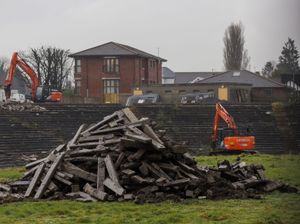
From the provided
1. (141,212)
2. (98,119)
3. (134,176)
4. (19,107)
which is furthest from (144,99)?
(141,212)

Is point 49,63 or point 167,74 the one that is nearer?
point 49,63

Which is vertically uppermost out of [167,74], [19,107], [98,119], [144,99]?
[167,74]

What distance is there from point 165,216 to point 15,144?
83.5ft

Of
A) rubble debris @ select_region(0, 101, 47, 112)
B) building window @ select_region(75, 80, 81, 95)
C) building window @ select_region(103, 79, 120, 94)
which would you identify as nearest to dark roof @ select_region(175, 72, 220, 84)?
building window @ select_region(103, 79, 120, 94)

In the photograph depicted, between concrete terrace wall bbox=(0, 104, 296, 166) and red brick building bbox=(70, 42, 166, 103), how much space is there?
27.6 m

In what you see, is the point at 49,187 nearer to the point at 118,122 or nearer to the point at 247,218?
the point at 118,122

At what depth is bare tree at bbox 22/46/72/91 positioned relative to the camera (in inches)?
3169

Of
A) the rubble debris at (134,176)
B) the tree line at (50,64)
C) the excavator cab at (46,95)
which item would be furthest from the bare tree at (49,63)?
the rubble debris at (134,176)

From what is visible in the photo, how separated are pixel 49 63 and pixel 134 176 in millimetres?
69684

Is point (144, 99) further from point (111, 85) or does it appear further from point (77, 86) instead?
point (77, 86)

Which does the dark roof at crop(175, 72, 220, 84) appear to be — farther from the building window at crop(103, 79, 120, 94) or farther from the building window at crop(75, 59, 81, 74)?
the building window at crop(103, 79, 120, 94)

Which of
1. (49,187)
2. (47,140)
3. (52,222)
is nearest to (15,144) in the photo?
(47,140)

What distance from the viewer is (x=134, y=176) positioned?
13359 mm

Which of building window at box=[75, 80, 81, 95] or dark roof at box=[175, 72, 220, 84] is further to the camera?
dark roof at box=[175, 72, 220, 84]
